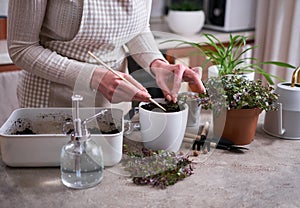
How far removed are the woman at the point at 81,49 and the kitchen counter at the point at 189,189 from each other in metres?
0.21

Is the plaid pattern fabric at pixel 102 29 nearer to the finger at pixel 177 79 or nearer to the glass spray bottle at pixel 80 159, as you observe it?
the finger at pixel 177 79

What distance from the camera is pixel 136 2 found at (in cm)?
128

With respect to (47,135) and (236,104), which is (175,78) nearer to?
(236,104)

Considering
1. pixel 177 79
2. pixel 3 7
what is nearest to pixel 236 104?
pixel 177 79

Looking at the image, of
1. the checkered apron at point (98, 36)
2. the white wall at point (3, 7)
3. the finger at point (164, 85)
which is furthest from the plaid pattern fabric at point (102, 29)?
the white wall at point (3, 7)

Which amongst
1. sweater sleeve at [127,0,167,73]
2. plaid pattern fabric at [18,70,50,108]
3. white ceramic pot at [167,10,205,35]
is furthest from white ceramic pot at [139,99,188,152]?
white ceramic pot at [167,10,205,35]

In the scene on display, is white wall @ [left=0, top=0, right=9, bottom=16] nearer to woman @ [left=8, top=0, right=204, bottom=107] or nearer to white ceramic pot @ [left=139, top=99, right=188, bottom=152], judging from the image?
woman @ [left=8, top=0, right=204, bottom=107]

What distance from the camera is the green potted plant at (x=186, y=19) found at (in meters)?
2.61

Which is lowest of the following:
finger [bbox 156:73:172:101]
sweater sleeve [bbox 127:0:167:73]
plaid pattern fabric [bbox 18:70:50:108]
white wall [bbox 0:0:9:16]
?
plaid pattern fabric [bbox 18:70:50:108]

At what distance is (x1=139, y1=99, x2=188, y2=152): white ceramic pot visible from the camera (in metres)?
0.98

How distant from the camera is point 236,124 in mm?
1091

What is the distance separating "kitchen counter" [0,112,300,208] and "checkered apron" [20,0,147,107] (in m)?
0.37

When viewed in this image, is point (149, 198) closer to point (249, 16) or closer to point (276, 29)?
point (276, 29)

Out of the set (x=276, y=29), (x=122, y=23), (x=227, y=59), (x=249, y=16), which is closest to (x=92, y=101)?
(x=122, y=23)
